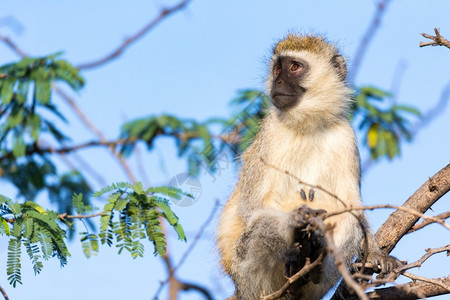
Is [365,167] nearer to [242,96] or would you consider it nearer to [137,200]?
[242,96]

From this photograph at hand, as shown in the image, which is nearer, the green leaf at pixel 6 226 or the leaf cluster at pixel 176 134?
the green leaf at pixel 6 226

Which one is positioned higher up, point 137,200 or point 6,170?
point 6,170

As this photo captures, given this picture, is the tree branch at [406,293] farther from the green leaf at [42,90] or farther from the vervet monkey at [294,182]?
the green leaf at [42,90]

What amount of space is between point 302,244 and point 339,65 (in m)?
2.17

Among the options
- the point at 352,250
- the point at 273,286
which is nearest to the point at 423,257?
the point at 352,250

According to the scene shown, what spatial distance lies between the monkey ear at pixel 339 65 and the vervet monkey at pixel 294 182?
30 mm

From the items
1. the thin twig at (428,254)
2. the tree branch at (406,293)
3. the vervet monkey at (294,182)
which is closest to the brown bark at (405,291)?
the tree branch at (406,293)

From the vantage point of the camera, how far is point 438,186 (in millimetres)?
5176

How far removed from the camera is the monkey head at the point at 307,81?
5527 mm

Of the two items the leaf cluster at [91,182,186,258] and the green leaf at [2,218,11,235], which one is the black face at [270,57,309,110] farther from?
the green leaf at [2,218,11,235]

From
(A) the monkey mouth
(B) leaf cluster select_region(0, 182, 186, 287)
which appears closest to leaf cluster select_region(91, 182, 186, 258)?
(B) leaf cluster select_region(0, 182, 186, 287)

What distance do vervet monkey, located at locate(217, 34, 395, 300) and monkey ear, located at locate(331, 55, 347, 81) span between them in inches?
1.2

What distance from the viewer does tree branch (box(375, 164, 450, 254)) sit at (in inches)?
203

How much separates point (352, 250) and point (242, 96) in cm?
254
